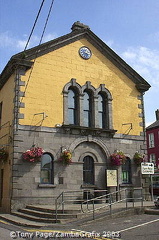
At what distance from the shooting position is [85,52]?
66.9ft

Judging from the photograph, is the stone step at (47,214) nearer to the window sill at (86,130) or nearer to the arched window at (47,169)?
the arched window at (47,169)

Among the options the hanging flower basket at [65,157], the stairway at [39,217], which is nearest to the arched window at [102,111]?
the hanging flower basket at [65,157]

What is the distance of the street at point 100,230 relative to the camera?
10070mm

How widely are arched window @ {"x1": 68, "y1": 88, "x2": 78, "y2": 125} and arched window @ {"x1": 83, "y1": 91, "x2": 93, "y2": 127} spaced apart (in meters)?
0.62

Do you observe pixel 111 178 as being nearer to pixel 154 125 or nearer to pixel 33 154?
pixel 33 154

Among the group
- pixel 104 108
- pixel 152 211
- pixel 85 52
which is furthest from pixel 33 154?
pixel 85 52

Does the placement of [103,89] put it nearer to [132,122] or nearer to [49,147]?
[132,122]

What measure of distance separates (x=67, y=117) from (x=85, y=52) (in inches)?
194

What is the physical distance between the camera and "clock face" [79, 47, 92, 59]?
66.3 ft

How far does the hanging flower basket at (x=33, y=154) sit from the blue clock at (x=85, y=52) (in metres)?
7.27

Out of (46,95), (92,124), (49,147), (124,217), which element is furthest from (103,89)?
(124,217)

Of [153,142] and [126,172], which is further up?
[153,142]

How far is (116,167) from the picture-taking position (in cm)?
1936

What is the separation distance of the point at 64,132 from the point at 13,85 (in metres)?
4.12
